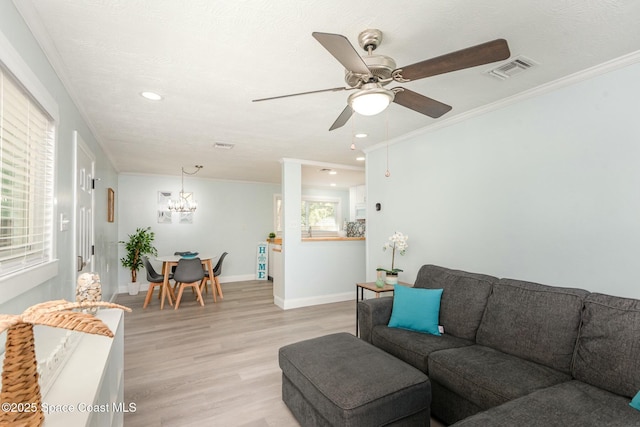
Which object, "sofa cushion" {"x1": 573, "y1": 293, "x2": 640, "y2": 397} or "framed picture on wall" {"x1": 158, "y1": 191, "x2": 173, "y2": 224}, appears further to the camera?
"framed picture on wall" {"x1": 158, "y1": 191, "x2": 173, "y2": 224}

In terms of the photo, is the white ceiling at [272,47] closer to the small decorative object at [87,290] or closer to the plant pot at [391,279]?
the small decorative object at [87,290]

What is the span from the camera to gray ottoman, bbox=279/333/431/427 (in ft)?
5.27

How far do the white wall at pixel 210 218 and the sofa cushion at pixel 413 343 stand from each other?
4731 millimetres

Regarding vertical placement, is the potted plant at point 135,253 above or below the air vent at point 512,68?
below

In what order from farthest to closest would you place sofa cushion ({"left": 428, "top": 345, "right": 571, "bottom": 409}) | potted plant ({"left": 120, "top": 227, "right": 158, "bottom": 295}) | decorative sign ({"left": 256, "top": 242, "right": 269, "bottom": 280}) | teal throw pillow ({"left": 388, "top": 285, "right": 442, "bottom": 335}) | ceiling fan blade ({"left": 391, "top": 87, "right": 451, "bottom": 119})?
decorative sign ({"left": 256, "top": 242, "right": 269, "bottom": 280}) < potted plant ({"left": 120, "top": 227, "right": 158, "bottom": 295}) < teal throw pillow ({"left": 388, "top": 285, "right": 442, "bottom": 335}) < ceiling fan blade ({"left": 391, "top": 87, "right": 451, "bottom": 119}) < sofa cushion ({"left": 428, "top": 345, "right": 571, "bottom": 409})

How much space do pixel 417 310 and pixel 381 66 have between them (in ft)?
6.12

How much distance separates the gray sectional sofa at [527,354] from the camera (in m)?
1.42

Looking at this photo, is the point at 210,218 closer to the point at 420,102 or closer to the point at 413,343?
the point at 413,343

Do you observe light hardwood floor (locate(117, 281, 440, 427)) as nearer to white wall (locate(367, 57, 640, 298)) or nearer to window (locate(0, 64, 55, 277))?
window (locate(0, 64, 55, 277))

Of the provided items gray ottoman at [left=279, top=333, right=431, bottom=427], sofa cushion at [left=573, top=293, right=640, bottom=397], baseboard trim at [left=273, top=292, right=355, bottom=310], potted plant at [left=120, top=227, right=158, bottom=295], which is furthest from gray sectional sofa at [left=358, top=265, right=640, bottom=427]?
potted plant at [left=120, top=227, right=158, bottom=295]

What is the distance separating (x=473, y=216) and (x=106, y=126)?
12.9ft

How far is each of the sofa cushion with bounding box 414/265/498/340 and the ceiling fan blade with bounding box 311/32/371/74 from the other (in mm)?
1853

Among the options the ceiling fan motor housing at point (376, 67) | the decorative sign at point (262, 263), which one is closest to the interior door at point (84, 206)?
the ceiling fan motor housing at point (376, 67)

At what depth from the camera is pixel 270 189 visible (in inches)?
306
